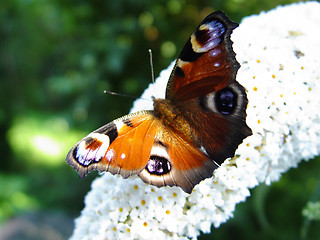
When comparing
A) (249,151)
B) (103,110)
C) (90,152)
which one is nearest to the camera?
(90,152)

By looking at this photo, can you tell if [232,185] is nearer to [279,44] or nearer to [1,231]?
[279,44]

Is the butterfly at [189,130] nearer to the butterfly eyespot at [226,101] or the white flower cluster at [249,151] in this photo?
the butterfly eyespot at [226,101]

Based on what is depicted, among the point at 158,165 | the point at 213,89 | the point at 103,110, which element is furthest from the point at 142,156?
the point at 103,110

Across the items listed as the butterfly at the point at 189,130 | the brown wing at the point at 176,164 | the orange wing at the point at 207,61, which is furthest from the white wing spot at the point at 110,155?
the orange wing at the point at 207,61

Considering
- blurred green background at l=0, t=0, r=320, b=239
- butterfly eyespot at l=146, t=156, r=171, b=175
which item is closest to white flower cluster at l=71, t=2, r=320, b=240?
butterfly eyespot at l=146, t=156, r=171, b=175

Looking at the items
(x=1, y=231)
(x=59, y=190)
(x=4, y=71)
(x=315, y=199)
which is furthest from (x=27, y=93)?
(x=315, y=199)

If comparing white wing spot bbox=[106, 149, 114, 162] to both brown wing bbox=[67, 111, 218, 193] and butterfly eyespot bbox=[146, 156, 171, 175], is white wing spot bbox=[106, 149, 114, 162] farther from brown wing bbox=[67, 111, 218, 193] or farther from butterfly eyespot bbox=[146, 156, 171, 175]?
butterfly eyespot bbox=[146, 156, 171, 175]

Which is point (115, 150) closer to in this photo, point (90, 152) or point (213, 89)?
point (90, 152)
